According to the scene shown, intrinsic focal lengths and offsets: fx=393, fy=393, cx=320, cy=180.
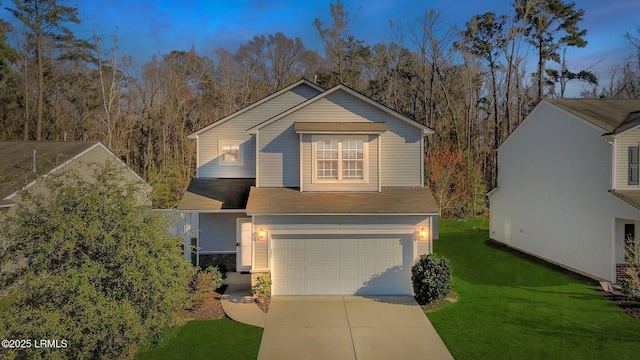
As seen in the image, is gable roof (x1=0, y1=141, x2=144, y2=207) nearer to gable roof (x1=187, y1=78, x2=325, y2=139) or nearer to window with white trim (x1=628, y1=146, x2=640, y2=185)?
gable roof (x1=187, y1=78, x2=325, y2=139)

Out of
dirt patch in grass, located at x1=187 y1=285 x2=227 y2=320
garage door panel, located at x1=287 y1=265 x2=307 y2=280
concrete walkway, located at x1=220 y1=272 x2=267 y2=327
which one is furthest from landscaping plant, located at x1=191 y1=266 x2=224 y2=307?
garage door panel, located at x1=287 y1=265 x2=307 y2=280

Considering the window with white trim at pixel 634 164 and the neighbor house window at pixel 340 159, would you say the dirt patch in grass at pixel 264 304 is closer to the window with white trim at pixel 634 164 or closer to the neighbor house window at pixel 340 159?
the neighbor house window at pixel 340 159

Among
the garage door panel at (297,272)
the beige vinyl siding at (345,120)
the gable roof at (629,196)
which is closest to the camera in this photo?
the gable roof at (629,196)

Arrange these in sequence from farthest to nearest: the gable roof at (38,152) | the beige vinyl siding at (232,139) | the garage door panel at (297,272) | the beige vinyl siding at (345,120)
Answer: the beige vinyl siding at (232,139), the gable roof at (38,152), the beige vinyl siding at (345,120), the garage door panel at (297,272)

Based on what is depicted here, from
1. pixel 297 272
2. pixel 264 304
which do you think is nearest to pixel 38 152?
pixel 264 304

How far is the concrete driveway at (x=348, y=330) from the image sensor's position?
8.63m

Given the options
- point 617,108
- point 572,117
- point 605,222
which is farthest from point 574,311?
point 617,108

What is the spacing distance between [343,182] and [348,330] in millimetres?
4872

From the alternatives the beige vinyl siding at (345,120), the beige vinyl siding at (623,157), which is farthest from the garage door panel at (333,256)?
the beige vinyl siding at (623,157)

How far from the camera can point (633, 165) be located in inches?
502

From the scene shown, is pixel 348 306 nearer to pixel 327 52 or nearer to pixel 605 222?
pixel 605 222

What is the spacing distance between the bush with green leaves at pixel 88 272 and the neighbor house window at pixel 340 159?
6.39 meters

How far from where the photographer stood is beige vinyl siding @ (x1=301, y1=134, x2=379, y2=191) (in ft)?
42.3

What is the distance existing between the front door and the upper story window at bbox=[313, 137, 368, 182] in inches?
155
